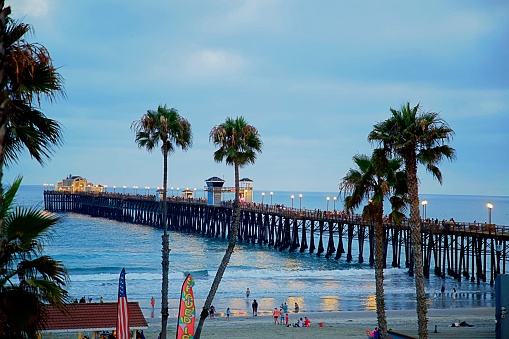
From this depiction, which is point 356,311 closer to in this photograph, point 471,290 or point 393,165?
point 471,290

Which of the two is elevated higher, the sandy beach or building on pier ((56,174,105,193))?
building on pier ((56,174,105,193))

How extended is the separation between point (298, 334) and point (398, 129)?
49.2ft

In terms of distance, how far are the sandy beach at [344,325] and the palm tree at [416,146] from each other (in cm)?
1003

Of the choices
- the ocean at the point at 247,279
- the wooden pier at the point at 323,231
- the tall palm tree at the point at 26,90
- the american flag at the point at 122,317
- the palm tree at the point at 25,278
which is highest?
the tall palm tree at the point at 26,90

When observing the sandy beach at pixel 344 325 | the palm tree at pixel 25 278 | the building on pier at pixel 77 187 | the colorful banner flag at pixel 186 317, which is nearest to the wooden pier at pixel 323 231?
the building on pier at pixel 77 187

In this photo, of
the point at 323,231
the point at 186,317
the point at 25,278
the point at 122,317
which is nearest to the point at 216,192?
the point at 323,231

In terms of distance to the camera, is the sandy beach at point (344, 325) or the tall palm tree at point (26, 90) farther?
the sandy beach at point (344, 325)

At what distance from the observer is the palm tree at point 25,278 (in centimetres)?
509

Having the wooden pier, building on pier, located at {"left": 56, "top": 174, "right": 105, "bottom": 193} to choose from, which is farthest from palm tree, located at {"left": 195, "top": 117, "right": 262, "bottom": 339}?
building on pier, located at {"left": 56, "top": 174, "right": 105, "bottom": 193}

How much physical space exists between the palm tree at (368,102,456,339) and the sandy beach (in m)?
10.0

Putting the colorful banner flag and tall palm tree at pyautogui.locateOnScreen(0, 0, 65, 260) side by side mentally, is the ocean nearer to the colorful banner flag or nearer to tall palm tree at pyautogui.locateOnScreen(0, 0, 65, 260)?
the colorful banner flag

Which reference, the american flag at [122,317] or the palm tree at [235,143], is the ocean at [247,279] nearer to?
the palm tree at [235,143]

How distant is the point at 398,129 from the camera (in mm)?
12516

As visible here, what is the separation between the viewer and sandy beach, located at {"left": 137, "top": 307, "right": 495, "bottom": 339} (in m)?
24.4
